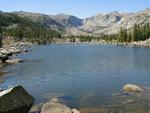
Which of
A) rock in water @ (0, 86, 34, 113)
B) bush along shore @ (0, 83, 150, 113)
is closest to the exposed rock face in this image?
bush along shore @ (0, 83, 150, 113)

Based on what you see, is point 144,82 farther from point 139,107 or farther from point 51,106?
point 51,106

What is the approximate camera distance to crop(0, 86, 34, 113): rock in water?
36094 mm

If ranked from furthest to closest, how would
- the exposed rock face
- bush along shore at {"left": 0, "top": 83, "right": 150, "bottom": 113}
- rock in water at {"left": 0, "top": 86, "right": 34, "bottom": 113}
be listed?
1. rock in water at {"left": 0, "top": 86, "right": 34, "bottom": 113}
2. bush along shore at {"left": 0, "top": 83, "right": 150, "bottom": 113}
3. the exposed rock face

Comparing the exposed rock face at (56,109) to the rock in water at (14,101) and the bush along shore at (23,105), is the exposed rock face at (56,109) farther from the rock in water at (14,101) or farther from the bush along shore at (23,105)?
the rock in water at (14,101)

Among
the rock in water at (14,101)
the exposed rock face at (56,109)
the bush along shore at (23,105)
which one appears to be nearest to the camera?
the exposed rock face at (56,109)

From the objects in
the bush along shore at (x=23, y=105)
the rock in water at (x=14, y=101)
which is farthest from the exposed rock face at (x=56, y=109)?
the rock in water at (x=14, y=101)

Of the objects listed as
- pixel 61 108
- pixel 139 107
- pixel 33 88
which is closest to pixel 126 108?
pixel 139 107

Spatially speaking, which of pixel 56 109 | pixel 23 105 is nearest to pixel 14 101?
pixel 23 105

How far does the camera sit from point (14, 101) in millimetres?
37094

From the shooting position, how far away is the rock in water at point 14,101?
118 ft

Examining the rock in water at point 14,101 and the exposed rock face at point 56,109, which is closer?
the exposed rock face at point 56,109

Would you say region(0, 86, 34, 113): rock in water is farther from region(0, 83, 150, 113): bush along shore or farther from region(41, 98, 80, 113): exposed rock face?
region(41, 98, 80, 113): exposed rock face

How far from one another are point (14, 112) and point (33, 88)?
717 inches

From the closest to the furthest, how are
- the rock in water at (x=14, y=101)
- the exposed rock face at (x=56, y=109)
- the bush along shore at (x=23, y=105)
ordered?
the exposed rock face at (x=56, y=109)
the bush along shore at (x=23, y=105)
the rock in water at (x=14, y=101)
